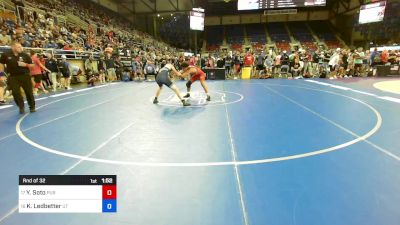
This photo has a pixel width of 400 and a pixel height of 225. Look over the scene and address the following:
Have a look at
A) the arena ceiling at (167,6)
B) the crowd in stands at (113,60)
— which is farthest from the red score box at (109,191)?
the arena ceiling at (167,6)

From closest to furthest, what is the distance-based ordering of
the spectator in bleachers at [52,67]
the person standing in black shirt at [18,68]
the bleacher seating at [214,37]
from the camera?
the person standing in black shirt at [18,68] → the spectator in bleachers at [52,67] → the bleacher seating at [214,37]

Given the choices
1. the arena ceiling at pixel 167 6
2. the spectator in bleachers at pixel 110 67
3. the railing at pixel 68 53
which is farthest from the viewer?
the arena ceiling at pixel 167 6

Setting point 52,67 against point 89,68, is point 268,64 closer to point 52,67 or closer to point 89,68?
point 89,68

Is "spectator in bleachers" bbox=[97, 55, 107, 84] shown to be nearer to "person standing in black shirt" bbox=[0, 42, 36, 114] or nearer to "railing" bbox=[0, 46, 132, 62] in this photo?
"railing" bbox=[0, 46, 132, 62]

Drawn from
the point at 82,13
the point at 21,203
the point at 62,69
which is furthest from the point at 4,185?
the point at 82,13

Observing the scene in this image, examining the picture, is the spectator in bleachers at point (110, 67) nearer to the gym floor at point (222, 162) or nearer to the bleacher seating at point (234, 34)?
the gym floor at point (222, 162)

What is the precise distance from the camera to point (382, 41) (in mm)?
29953

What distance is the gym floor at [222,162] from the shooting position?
220 centimetres

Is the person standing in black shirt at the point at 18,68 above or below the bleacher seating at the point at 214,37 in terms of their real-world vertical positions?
below

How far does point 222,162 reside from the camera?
3234 mm

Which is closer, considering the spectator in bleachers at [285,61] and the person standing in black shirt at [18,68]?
the person standing in black shirt at [18,68]

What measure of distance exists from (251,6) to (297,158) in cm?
1881
